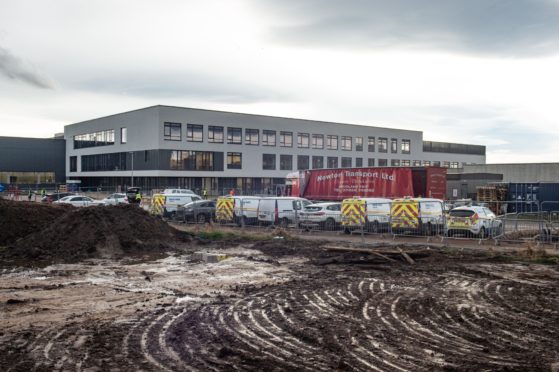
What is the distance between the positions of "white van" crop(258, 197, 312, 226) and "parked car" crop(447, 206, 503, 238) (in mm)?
8412

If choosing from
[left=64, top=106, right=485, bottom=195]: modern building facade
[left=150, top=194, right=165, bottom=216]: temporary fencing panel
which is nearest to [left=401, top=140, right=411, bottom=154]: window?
[left=64, top=106, right=485, bottom=195]: modern building facade

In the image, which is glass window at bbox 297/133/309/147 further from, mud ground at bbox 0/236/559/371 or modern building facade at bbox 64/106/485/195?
mud ground at bbox 0/236/559/371

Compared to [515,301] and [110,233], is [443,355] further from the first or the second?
[110,233]

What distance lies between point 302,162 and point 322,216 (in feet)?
168

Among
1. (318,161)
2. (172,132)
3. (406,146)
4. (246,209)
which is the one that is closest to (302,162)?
(318,161)

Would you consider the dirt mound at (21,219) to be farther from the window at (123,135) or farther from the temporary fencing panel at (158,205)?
the window at (123,135)

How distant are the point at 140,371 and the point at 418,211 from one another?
19042 mm

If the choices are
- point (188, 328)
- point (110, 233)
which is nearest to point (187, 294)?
point (188, 328)

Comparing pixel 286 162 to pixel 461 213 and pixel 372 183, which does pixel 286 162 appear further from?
pixel 461 213

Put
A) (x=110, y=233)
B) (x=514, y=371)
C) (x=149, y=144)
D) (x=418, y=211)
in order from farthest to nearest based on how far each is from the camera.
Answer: (x=149, y=144) → (x=418, y=211) → (x=110, y=233) → (x=514, y=371)

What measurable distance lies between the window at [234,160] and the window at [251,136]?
7.57ft

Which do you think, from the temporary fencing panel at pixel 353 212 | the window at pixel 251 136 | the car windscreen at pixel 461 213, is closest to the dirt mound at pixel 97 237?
the temporary fencing panel at pixel 353 212

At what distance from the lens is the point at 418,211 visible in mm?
24188

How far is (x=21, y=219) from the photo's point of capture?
24734 mm
